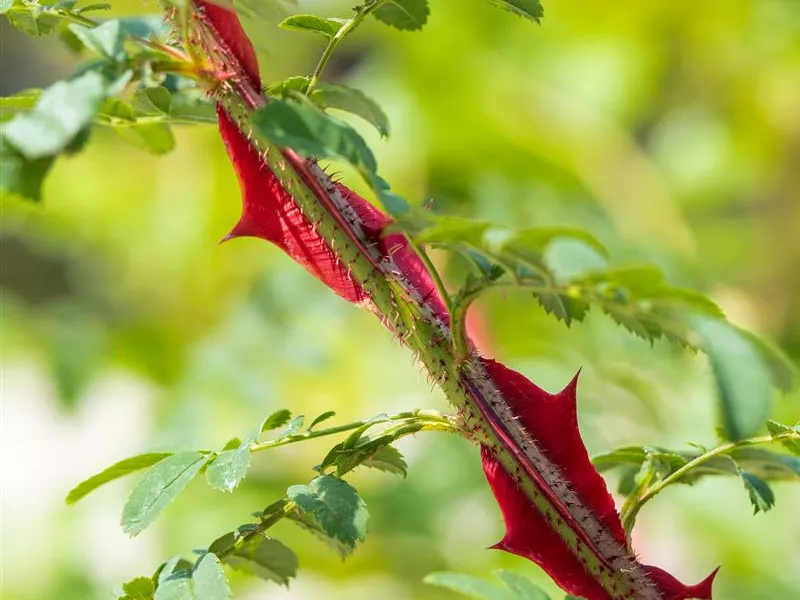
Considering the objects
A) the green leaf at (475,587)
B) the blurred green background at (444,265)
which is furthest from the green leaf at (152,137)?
the blurred green background at (444,265)

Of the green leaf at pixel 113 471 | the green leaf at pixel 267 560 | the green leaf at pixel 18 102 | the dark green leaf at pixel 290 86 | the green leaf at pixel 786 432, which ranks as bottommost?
the green leaf at pixel 786 432

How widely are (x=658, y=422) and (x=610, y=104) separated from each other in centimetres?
78

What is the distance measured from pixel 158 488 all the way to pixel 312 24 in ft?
0.72

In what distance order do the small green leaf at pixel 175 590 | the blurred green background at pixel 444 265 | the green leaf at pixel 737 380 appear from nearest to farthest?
the green leaf at pixel 737 380
the small green leaf at pixel 175 590
the blurred green background at pixel 444 265

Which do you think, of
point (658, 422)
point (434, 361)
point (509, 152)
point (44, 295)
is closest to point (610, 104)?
point (509, 152)

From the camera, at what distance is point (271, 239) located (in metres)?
0.46

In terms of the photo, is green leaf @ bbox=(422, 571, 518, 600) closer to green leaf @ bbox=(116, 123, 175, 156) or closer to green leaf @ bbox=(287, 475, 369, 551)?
green leaf @ bbox=(287, 475, 369, 551)

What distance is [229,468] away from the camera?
0.44 meters

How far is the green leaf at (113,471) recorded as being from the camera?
50cm

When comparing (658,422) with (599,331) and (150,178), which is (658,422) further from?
(150,178)

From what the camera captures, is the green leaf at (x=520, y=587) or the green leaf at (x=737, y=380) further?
the green leaf at (x=520, y=587)

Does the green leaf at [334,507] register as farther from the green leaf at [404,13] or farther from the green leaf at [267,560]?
the green leaf at [404,13]

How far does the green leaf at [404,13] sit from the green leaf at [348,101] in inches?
1.5

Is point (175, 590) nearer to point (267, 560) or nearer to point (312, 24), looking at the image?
point (267, 560)
